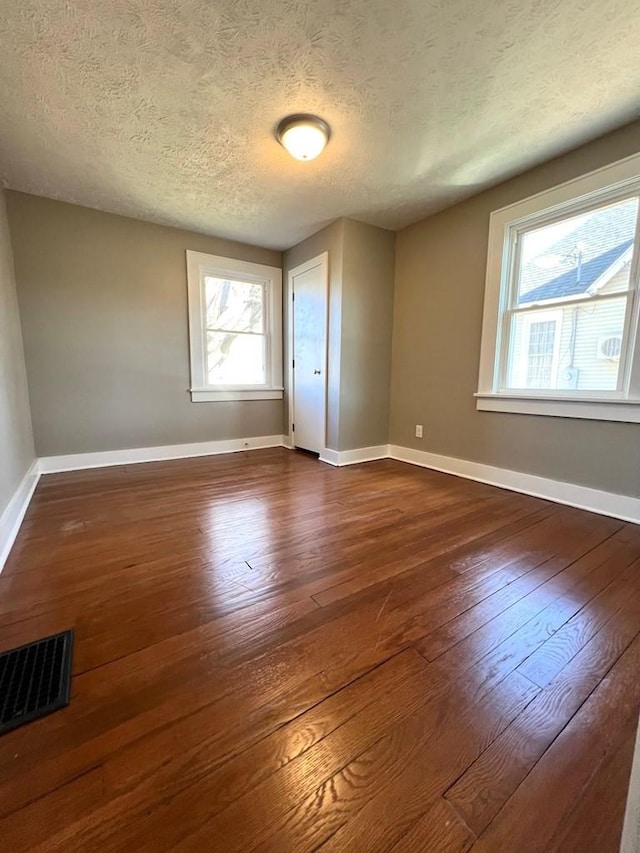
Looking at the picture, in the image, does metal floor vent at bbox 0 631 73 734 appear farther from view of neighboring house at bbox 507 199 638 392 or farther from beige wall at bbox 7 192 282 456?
view of neighboring house at bbox 507 199 638 392

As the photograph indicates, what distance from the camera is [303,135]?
2.03 metres

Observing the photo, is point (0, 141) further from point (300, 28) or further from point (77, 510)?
point (77, 510)

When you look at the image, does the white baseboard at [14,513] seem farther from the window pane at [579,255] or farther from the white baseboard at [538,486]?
the window pane at [579,255]

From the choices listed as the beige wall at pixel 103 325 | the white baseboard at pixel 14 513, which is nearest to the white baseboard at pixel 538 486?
the beige wall at pixel 103 325

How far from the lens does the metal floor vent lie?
35.4 inches

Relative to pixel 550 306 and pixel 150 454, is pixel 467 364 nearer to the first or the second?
pixel 550 306

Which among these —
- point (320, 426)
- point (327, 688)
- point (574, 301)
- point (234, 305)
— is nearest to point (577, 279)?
point (574, 301)

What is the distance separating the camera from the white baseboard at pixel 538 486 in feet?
7.11

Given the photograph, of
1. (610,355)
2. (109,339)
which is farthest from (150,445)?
(610,355)

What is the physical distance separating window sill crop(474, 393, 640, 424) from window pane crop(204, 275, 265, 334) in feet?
8.70

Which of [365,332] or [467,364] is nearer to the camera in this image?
[467,364]

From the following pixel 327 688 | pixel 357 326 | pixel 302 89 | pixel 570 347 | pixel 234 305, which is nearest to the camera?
pixel 327 688

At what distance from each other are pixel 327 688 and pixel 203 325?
3.57 m

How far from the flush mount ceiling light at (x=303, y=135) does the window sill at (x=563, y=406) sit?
2.20 m
